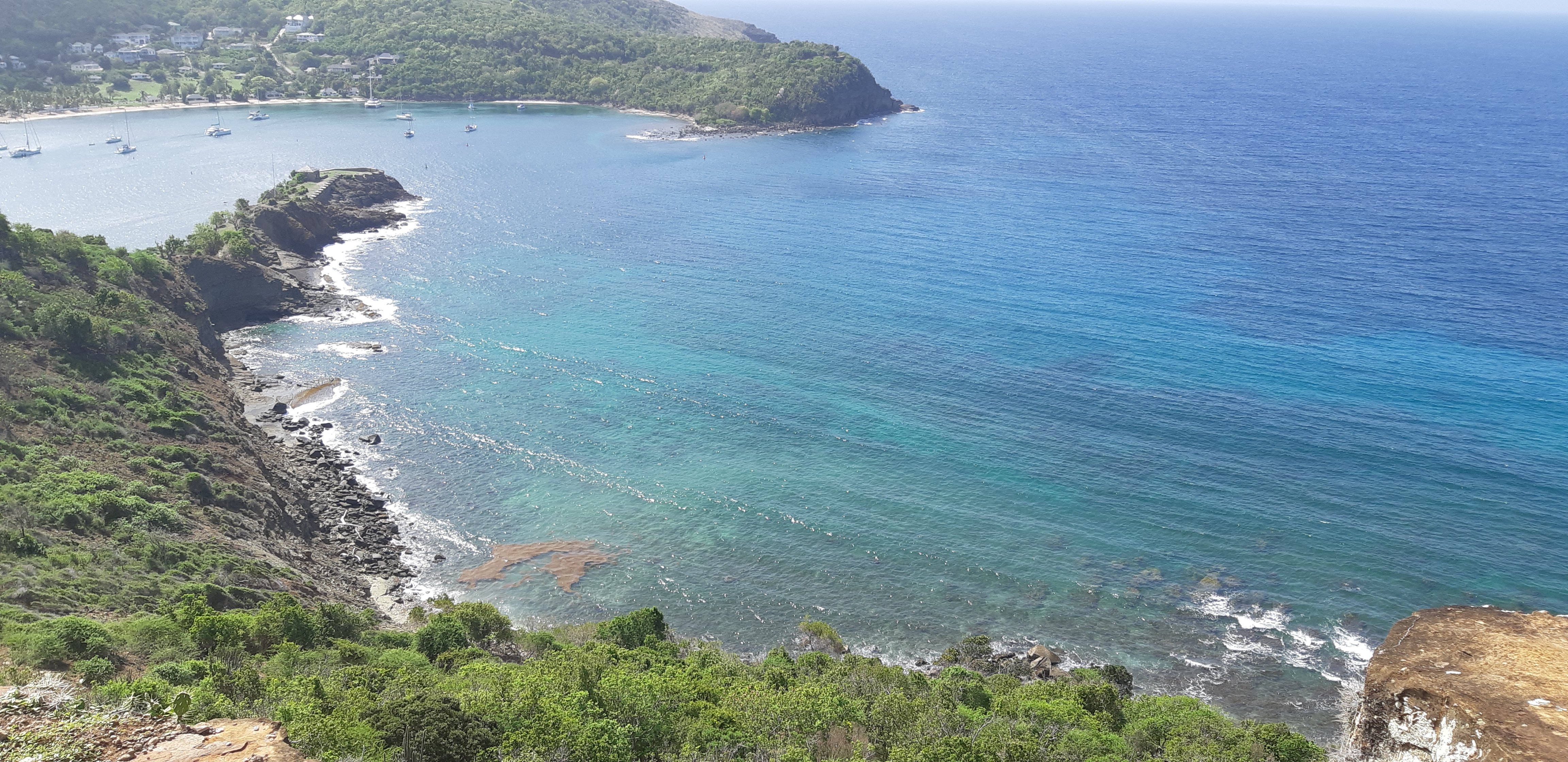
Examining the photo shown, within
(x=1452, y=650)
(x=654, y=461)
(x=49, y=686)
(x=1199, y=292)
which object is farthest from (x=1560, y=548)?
(x=49, y=686)

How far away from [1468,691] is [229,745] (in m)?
60.3

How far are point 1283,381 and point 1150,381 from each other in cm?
1355

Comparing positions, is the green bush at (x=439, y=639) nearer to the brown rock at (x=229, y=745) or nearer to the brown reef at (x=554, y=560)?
the brown reef at (x=554, y=560)

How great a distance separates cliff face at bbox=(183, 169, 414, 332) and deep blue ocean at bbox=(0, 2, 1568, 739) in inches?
232

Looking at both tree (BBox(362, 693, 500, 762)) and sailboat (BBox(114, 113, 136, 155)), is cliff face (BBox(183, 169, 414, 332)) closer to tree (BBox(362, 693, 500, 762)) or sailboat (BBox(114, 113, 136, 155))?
sailboat (BBox(114, 113, 136, 155))

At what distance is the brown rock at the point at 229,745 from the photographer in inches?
1212

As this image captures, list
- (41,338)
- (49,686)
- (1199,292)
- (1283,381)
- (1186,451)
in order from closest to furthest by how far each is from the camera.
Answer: (49,686) → (41,338) → (1186,451) → (1283,381) → (1199,292)

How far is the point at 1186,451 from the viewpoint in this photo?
84875 millimetres

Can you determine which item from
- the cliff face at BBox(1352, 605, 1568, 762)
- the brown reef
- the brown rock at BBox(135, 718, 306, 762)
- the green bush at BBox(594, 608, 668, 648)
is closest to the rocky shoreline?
the brown reef

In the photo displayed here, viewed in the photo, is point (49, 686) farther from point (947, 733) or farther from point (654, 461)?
point (654, 461)

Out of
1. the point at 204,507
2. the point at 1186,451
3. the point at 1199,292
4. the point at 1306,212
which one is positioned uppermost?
the point at 1306,212

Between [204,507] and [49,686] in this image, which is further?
[204,507]

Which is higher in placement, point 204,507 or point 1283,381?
point 1283,381

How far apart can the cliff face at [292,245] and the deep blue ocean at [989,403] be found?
5890mm
